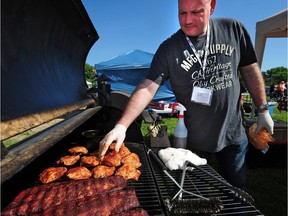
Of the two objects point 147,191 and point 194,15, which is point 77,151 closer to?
point 147,191

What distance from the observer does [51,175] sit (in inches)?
77.1

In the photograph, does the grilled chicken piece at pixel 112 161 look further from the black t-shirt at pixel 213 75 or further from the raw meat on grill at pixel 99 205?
the black t-shirt at pixel 213 75

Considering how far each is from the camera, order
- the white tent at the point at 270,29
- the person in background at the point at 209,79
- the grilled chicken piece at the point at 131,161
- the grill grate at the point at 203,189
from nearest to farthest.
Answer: the grill grate at the point at 203,189
the grilled chicken piece at the point at 131,161
the person in background at the point at 209,79
the white tent at the point at 270,29

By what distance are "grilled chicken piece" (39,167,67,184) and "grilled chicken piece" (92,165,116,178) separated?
12.4 inches

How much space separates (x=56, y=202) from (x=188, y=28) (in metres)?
2.26

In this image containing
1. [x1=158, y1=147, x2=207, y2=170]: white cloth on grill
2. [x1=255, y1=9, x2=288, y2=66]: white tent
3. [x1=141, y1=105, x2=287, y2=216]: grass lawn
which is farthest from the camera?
[x1=255, y1=9, x2=288, y2=66]: white tent

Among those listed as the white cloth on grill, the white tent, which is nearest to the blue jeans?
the white cloth on grill

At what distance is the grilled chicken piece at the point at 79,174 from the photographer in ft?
6.55

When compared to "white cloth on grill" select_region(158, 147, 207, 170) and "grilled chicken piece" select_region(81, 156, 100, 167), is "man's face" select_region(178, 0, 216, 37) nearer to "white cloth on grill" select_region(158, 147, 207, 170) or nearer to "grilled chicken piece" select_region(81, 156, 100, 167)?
"white cloth on grill" select_region(158, 147, 207, 170)

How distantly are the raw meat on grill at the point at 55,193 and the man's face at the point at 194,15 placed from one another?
188 centimetres

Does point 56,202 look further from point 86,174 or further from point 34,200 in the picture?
point 86,174

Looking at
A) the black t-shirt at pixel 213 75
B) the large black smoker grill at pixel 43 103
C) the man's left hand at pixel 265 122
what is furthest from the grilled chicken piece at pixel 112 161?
the man's left hand at pixel 265 122

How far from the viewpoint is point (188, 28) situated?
2.43 m

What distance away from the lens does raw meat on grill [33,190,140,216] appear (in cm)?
143
